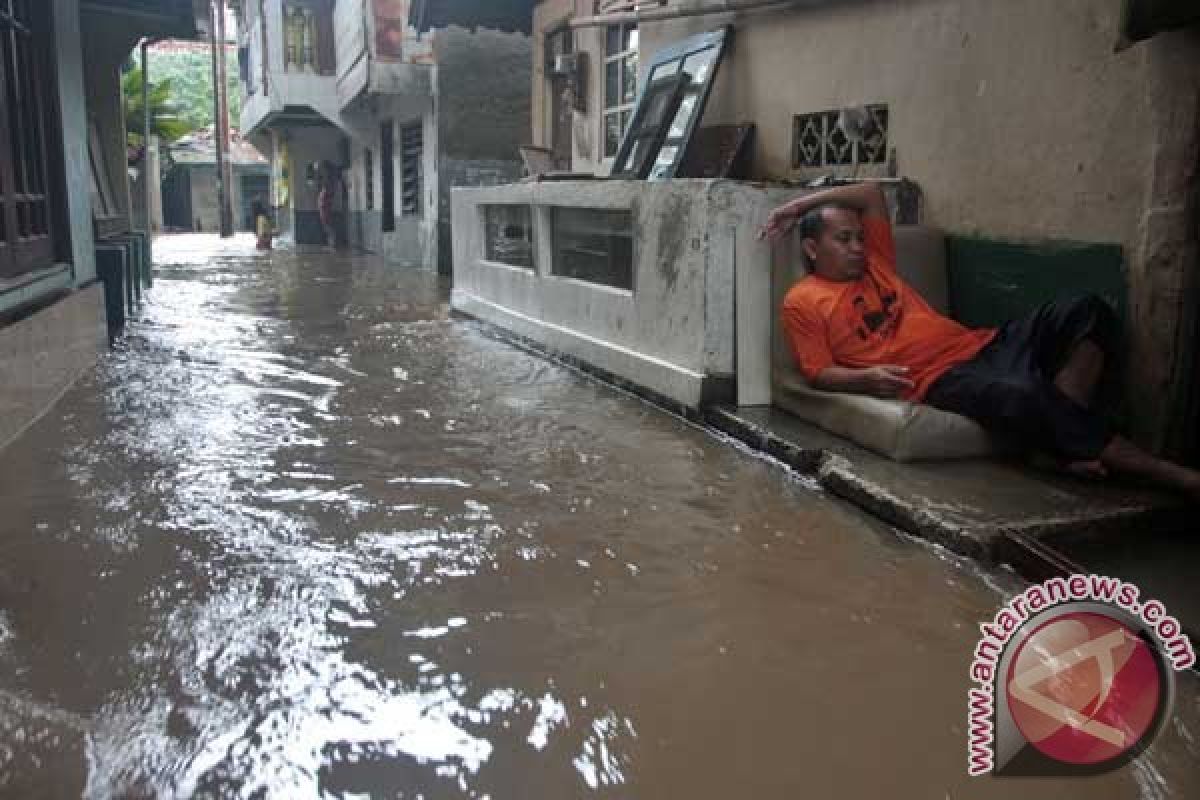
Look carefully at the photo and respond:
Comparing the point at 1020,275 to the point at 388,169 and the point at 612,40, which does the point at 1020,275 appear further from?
the point at 388,169

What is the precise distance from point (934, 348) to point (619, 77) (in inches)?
214

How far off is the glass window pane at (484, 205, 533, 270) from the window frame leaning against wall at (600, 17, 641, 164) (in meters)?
1.10

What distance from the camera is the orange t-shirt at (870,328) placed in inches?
169

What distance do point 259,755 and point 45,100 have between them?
18.1ft

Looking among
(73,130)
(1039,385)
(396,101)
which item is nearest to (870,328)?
(1039,385)

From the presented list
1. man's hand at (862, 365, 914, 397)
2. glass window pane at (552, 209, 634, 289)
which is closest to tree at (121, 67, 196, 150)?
glass window pane at (552, 209, 634, 289)

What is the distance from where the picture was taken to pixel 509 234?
8227 millimetres

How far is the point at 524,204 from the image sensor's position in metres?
7.61

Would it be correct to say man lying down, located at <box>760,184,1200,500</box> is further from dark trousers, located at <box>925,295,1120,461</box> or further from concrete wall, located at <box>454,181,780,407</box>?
concrete wall, located at <box>454,181,780,407</box>

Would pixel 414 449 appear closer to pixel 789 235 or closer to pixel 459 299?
pixel 789 235

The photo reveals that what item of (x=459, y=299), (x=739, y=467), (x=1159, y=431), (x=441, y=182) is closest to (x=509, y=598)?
(x=739, y=467)

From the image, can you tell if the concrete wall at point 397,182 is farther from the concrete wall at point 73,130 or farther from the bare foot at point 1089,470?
the bare foot at point 1089,470

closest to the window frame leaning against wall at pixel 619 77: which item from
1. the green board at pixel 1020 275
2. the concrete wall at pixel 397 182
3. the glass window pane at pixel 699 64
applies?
the glass window pane at pixel 699 64

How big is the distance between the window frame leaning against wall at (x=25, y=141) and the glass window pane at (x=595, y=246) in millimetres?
3301
